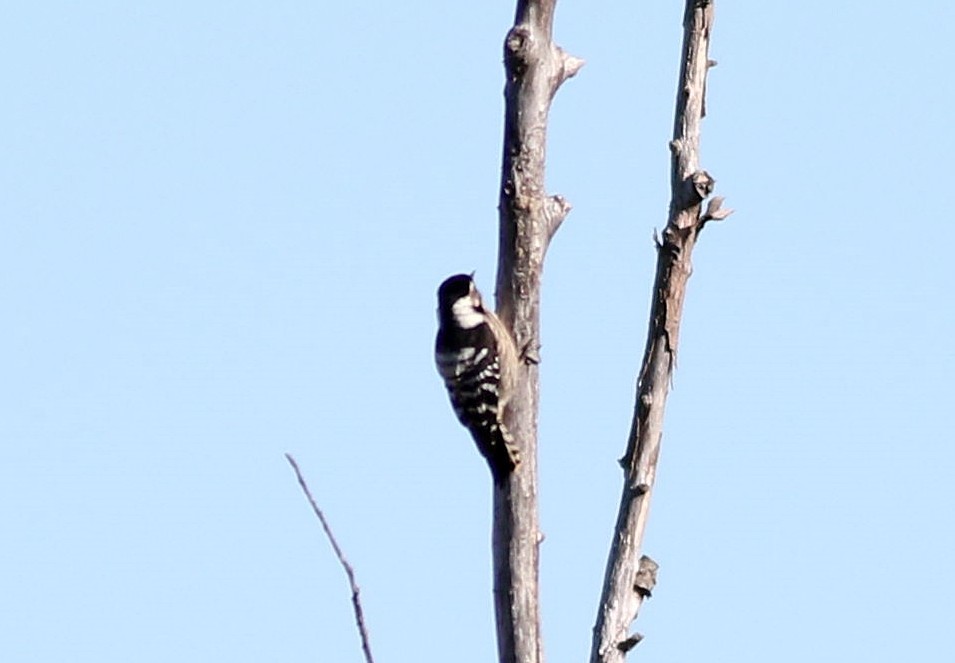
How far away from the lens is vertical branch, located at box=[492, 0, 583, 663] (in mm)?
5957

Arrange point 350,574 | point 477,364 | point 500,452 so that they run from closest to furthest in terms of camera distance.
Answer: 1. point 350,574
2. point 500,452
3. point 477,364

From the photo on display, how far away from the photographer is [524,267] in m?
6.62

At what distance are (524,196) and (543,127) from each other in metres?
0.27

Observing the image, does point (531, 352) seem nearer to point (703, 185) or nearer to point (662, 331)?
point (662, 331)

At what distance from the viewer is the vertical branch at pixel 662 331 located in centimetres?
541

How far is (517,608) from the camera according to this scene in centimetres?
589

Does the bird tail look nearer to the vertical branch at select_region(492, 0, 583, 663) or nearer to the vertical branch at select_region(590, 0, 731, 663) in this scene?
the vertical branch at select_region(492, 0, 583, 663)

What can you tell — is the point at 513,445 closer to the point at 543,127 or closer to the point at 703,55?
the point at 543,127

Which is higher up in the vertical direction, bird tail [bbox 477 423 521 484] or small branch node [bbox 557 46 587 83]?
small branch node [bbox 557 46 587 83]

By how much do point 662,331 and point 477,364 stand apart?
2493 mm

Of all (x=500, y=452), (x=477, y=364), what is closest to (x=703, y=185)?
(x=500, y=452)

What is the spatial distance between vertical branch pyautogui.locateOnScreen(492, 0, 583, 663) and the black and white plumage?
13 cm

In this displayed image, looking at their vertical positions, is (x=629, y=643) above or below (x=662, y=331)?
below

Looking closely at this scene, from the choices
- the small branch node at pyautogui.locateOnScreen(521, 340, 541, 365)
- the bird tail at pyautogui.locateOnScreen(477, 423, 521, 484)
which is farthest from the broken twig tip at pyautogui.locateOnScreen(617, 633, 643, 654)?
the small branch node at pyautogui.locateOnScreen(521, 340, 541, 365)
